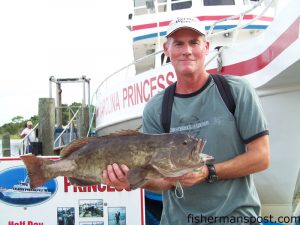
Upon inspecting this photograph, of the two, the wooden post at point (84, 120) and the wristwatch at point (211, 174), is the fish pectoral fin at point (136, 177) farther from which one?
the wooden post at point (84, 120)

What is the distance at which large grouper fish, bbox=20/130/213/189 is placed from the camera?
2.36 metres

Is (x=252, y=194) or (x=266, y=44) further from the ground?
A: (x=266, y=44)

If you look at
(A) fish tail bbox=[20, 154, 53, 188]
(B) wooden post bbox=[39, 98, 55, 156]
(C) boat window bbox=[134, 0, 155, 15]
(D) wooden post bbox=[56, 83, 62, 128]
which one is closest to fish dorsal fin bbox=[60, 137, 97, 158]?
(A) fish tail bbox=[20, 154, 53, 188]

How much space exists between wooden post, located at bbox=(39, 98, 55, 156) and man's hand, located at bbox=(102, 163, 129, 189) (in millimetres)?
7392

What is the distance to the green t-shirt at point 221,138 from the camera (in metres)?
2.33

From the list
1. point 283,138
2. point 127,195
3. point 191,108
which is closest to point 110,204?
point 127,195

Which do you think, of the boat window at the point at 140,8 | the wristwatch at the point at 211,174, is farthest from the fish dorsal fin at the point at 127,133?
the boat window at the point at 140,8


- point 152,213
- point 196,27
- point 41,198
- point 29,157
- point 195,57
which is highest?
point 196,27

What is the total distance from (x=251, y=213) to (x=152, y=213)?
512cm

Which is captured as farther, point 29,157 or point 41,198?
point 41,198

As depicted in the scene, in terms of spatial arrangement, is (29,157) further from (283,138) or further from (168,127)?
(283,138)

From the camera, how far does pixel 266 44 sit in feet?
15.4

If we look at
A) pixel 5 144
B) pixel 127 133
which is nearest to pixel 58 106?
pixel 5 144

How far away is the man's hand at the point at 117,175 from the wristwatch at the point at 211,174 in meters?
0.49
